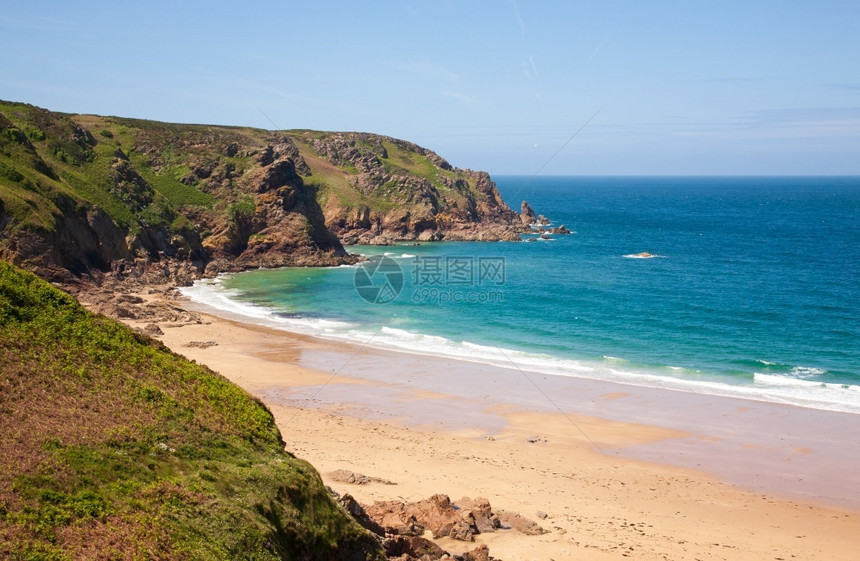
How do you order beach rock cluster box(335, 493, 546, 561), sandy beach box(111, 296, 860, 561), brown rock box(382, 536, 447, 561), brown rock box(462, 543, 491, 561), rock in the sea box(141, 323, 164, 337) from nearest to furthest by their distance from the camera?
brown rock box(382, 536, 447, 561) → beach rock cluster box(335, 493, 546, 561) → brown rock box(462, 543, 491, 561) → sandy beach box(111, 296, 860, 561) → rock in the sea box(141, 323, 164, 337)

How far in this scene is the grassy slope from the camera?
31.1ft

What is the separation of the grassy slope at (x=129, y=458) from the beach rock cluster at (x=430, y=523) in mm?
1002

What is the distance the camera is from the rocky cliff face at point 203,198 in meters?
50.6

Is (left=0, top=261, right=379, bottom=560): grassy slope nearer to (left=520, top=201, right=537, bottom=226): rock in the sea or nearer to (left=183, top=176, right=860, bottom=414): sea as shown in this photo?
(left=183, top=176, right=860, bottom=414): sea

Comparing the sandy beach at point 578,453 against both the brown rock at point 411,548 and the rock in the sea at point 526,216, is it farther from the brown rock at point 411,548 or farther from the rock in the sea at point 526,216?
the rock in the sea at point 526,216

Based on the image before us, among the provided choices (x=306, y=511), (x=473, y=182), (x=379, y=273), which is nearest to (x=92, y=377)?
(x=306, y=511)

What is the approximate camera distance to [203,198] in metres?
73.4

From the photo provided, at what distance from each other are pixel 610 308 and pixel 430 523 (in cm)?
3605

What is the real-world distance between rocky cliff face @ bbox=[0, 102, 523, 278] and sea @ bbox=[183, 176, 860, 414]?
6.28 metres

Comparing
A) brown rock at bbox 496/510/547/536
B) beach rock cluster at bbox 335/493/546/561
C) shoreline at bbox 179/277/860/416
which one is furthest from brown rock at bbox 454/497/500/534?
shoreline at bbox 179/277/860/416

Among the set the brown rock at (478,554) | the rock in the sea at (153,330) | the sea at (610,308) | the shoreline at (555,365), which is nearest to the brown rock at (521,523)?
the brown rock at (478,554)

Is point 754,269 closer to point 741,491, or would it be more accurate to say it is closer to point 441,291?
point 441,291

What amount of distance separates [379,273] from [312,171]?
4100cm

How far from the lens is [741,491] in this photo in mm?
21141
